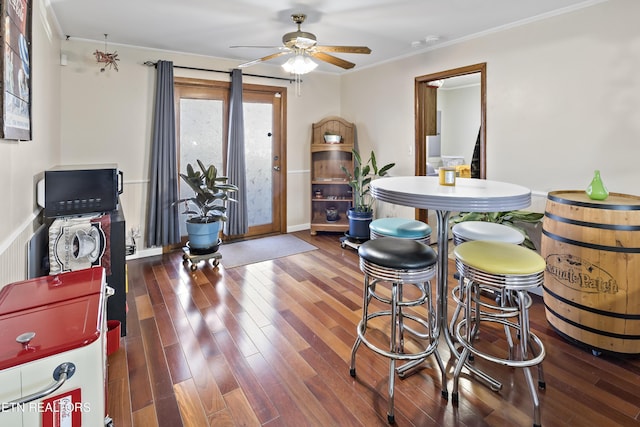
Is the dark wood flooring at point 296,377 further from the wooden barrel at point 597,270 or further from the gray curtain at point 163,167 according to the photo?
the gray curtain at point 163,167

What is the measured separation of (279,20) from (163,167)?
80.2 inches

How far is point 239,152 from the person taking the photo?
442 centimetres

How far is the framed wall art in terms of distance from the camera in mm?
1479

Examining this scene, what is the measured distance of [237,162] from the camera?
14.5 ft

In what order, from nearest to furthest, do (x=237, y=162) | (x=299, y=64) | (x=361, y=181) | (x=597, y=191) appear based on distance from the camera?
1. (x=597, y=191)
2. (x=299, y=64)
3. (x=237, y=162)
4. (x=361, y=181)

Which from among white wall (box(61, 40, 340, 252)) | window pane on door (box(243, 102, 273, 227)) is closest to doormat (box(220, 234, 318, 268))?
window pane on door (box(243, 102, 273, 227))

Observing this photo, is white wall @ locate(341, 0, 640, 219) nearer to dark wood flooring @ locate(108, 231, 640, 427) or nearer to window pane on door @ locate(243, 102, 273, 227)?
dark wood flooring @ locate(108, 231, 640, 427)

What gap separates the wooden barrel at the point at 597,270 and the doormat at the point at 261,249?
2711 mm

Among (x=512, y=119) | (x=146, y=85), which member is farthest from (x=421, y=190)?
(x=146, y=85)

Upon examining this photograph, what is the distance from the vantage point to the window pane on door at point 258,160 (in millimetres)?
4711

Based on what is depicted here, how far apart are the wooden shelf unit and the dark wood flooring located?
223cm

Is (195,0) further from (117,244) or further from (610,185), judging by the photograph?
(610,185)

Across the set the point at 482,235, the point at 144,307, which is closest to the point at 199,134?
the point at 144,307

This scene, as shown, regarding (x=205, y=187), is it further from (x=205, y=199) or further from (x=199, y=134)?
(x=199, y=134)
